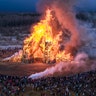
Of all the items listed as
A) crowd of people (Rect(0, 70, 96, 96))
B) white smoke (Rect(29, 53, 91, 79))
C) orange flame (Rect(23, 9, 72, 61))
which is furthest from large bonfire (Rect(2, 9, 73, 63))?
crowd of people (Rect(0, 70, 96, 96))

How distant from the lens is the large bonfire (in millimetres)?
67938

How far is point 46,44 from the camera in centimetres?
6919

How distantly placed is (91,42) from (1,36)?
44859mm

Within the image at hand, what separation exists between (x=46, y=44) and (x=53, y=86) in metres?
25.9

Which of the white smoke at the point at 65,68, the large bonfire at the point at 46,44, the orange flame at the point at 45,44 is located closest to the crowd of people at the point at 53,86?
the white smoke at the point at 65,68

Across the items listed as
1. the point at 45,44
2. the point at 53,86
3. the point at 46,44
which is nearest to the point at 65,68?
the point at 46,44

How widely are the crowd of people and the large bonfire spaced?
765 inches

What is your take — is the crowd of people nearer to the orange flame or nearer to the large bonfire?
the large bonfire

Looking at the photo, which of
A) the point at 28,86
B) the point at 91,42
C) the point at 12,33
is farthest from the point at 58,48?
the point at 12,33

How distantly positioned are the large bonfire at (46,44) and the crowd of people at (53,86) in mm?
19420

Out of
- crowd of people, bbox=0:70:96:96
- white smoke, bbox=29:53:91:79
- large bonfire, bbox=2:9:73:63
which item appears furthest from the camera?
large bonfire, bbox=2:9:73:63

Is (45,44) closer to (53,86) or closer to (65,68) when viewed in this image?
(65,68)

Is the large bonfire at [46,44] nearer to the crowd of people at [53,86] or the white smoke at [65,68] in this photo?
the white smoke at [65,68]

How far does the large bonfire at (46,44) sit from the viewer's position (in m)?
67.9
